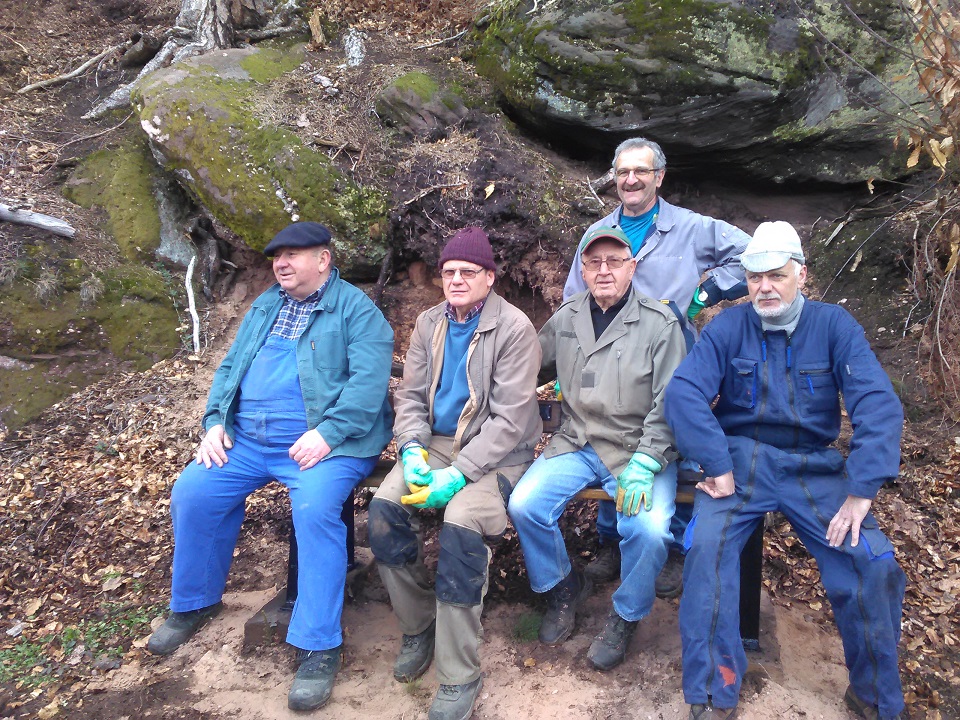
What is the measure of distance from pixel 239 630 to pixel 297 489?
1.01 metres

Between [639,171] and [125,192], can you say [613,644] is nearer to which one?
[639,171]

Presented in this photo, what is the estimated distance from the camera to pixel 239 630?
12.2 feet

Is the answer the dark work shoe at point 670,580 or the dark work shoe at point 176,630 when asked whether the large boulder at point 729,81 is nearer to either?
the dark work shoe at point 670,580

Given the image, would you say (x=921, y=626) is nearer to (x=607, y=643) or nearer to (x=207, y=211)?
(x=607, y=643)

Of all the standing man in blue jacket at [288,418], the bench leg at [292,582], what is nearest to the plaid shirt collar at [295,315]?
the standing man in blue jacket at [288,418]

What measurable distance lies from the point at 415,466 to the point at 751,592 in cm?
183

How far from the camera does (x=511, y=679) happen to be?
3301mm

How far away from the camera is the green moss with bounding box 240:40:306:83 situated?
22.9 feet

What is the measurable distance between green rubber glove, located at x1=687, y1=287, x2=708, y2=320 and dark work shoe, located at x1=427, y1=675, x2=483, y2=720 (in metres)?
2.35

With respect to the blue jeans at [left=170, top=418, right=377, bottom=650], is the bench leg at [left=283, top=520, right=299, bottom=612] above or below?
below

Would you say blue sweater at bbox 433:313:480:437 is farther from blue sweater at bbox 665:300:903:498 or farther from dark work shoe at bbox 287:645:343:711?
dark work shoe at bbox 287:645:343:711

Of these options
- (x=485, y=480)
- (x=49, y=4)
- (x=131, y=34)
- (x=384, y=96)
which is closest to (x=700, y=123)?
(x=384, y=96)

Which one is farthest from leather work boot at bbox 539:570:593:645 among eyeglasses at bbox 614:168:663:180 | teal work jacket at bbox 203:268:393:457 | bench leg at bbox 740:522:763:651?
eyeglasses at bbox 614:168:663:180

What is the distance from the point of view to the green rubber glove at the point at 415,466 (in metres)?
3.27
